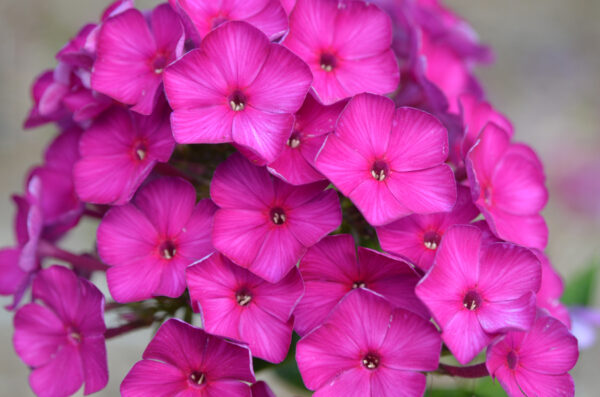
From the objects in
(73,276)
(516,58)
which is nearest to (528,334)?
(73,276)

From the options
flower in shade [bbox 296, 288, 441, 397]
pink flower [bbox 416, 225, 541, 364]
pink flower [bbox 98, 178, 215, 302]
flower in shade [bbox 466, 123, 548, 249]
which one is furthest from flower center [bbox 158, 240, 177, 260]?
flower in shade [bbox 466, 123, 548, 249]

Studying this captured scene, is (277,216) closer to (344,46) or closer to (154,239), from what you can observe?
(154,239)

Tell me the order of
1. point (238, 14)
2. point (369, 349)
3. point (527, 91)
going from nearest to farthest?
point (369, 349) < point (238, 14) < point (527, 91)

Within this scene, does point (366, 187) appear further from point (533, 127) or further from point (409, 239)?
point (533, 127)

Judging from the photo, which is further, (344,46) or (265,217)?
(344,46)

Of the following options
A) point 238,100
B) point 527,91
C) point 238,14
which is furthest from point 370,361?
point 527,91

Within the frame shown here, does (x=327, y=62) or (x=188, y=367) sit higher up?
(x=327, y=62)

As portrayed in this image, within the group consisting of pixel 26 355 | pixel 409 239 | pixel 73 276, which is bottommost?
pixel 26 355
